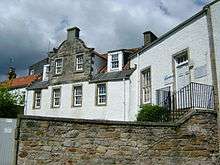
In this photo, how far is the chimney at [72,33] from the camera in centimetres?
2872

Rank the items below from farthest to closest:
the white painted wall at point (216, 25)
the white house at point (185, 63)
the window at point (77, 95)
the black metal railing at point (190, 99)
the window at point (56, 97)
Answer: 1. the window at point (56, 97)
2. the window at point (77, 95)
3. the white house at point (185, 63)
4. the white painted wall at point (216, 25)
5. the black metal railing at point (190, 99)

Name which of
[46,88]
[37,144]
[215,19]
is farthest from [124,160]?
[46,88]

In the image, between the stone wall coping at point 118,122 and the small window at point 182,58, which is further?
the small window at point 182,58

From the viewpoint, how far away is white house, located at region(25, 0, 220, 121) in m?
15.5

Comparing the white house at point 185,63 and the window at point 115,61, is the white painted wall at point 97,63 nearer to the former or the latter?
the window at point 115,61

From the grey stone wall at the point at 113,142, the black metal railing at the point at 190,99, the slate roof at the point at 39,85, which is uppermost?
the slate roof at the point at 39,85

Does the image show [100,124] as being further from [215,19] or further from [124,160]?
[215,19]

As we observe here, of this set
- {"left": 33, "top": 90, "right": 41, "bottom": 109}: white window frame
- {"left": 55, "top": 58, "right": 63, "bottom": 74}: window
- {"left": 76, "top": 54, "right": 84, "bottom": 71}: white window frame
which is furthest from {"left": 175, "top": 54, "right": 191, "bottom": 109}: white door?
{"left": 33, "top": 90, "right": 41, "bottom": 109}: white window frame

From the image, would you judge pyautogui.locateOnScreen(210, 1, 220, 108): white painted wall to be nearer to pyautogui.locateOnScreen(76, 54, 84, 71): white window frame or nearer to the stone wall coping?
the stone wall coping

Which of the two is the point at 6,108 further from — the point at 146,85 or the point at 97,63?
the point at 146,85

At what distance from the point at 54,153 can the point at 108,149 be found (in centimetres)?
179

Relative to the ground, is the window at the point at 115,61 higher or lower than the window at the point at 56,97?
higher

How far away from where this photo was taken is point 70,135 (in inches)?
440

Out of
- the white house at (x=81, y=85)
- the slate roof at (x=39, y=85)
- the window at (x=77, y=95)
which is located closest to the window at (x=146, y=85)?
the white house at (x=81, y=85)
